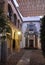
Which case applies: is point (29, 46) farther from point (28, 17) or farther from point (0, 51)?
point (0, 51)

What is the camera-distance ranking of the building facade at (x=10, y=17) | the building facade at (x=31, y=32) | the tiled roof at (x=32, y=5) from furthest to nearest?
the building facade at (x=31, y=32) < the tiled roof at (x=32, y=5) < the building facade at (x=10, y=17)

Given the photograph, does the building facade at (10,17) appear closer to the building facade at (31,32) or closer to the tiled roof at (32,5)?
the tiled roof at (32,5)

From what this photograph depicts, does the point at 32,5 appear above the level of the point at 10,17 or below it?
above

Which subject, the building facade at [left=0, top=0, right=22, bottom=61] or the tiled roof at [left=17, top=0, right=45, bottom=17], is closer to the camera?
the building facade at [left=0, top=0, right=22, bottom=61]

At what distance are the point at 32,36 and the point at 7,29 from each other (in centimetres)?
2044

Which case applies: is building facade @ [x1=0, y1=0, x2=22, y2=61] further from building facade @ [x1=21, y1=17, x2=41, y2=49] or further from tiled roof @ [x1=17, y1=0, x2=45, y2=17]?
building facade @ [x1=21, y1=17, x2=41, y2=49]

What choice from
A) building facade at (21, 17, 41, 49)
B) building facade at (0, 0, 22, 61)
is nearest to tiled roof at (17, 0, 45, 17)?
building facade at (0, 0, 22, 61)

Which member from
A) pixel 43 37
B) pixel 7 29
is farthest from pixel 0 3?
pixel 43 37

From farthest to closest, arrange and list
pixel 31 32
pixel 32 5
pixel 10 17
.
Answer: pixel 31 32 → pixel 10 17 → pixel 32 5

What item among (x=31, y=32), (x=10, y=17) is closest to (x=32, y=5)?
(x=10, y=17)

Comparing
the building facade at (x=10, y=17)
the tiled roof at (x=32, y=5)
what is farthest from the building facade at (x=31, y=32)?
the tiled roof at (x=32, y=5)

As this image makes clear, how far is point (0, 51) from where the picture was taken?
11266 millimetres

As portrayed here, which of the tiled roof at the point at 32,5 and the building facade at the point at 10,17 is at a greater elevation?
the tiled roof at the point at 32,5

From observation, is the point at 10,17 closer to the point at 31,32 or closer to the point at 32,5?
the point at 32,5
